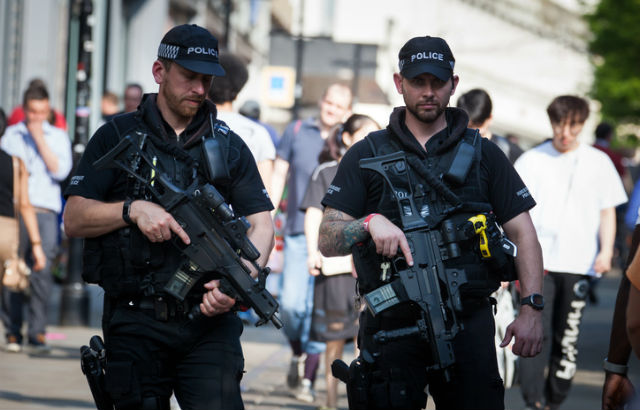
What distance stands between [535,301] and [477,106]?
3.34 meters

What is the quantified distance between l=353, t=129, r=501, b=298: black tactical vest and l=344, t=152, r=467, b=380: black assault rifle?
0.9 inches

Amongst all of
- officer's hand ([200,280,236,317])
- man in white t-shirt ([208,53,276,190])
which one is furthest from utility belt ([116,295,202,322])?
man in white t-shirt ([208,53,276,190])

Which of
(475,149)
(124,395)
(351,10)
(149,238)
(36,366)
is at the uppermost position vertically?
(351,10)

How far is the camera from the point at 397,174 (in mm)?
5121

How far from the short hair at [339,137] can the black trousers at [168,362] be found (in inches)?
153

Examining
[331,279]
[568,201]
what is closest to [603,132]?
[568,201]

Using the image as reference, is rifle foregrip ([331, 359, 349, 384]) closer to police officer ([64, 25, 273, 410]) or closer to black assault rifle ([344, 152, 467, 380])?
black assault rifle ([344, 152, 467, 380])

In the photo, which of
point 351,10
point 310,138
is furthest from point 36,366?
point 351,10

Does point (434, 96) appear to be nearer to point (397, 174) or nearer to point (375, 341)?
point (397, 174)

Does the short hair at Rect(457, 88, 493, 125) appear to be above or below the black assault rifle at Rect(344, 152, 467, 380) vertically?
→ above

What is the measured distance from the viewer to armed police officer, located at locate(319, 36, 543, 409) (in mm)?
4988

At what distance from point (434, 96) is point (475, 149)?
0.26m

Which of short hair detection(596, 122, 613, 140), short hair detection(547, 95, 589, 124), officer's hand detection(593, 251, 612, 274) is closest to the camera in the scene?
short hair detection(547, 95, 589, 124)

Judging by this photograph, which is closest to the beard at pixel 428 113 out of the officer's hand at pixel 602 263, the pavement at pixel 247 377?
the pavement at pixel 247 377
